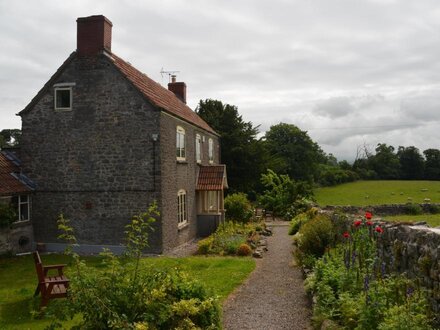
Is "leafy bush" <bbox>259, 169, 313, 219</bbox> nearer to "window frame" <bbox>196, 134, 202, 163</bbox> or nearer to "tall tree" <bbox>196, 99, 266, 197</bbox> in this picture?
"tall tree" <bbox>196, 99, 266, 197</bbox>

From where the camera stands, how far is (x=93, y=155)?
18.9 metres

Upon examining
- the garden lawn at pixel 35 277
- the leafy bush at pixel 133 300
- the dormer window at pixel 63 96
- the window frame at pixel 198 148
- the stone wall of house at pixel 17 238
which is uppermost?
the dormer window at pixel 63 96

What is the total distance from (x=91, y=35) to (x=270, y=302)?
1461 cm

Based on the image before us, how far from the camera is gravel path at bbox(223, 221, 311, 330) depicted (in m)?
8.83

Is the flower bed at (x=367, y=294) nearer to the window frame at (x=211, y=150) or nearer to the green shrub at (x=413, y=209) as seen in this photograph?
the window frame at (x=211, y=150)

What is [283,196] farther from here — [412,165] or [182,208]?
[412,165]

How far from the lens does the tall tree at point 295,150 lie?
184ft

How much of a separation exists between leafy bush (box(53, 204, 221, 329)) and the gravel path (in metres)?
1.80

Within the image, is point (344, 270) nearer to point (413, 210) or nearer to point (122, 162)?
point (122, 162)

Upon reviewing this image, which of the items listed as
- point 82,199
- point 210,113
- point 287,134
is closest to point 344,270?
point 82,199

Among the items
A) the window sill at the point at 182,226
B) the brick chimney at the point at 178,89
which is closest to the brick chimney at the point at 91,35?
the window sill at the point at 182,226

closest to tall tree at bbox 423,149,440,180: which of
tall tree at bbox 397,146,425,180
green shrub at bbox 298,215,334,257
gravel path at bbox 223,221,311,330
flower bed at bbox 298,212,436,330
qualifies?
tall tree at bbox 397,146,425,180

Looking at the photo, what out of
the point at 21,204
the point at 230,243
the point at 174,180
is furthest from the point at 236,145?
the point at 21,204

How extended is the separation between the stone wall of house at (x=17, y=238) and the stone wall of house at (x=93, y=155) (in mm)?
436
